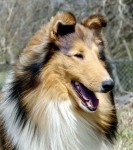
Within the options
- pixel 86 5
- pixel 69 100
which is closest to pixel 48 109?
pixel 69 100

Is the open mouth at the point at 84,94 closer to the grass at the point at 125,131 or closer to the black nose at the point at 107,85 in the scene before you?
the black nose at the point at 107,85

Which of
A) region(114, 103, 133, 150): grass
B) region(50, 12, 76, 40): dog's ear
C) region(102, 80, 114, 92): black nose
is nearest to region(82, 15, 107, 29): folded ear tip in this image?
region(50, 12, 76, 40): dog's ear

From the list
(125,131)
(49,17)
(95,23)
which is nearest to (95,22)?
(95,23)

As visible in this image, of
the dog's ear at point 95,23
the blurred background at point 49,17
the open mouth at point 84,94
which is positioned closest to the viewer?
the open mouth at point 84,94

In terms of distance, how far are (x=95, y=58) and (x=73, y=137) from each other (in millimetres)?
720

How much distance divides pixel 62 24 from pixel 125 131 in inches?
101

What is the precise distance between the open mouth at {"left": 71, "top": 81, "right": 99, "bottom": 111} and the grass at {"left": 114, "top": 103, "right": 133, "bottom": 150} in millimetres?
1500

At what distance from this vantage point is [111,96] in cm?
498

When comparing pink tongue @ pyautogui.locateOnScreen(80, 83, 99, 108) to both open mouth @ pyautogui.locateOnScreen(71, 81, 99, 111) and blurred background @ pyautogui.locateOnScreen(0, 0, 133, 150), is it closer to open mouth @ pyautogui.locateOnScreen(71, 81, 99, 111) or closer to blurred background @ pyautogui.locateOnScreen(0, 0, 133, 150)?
open mouth @ pyautogui.locateOnScreen(71, 81, 99, 111)

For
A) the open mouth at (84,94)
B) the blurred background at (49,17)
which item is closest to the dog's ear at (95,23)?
the open mouth at (84,94)

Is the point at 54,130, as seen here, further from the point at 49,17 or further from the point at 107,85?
the point at 49,17

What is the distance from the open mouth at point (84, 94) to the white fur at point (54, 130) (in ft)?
0.44

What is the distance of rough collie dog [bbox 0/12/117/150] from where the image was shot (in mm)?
4723

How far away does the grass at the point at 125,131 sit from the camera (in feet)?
21.0
